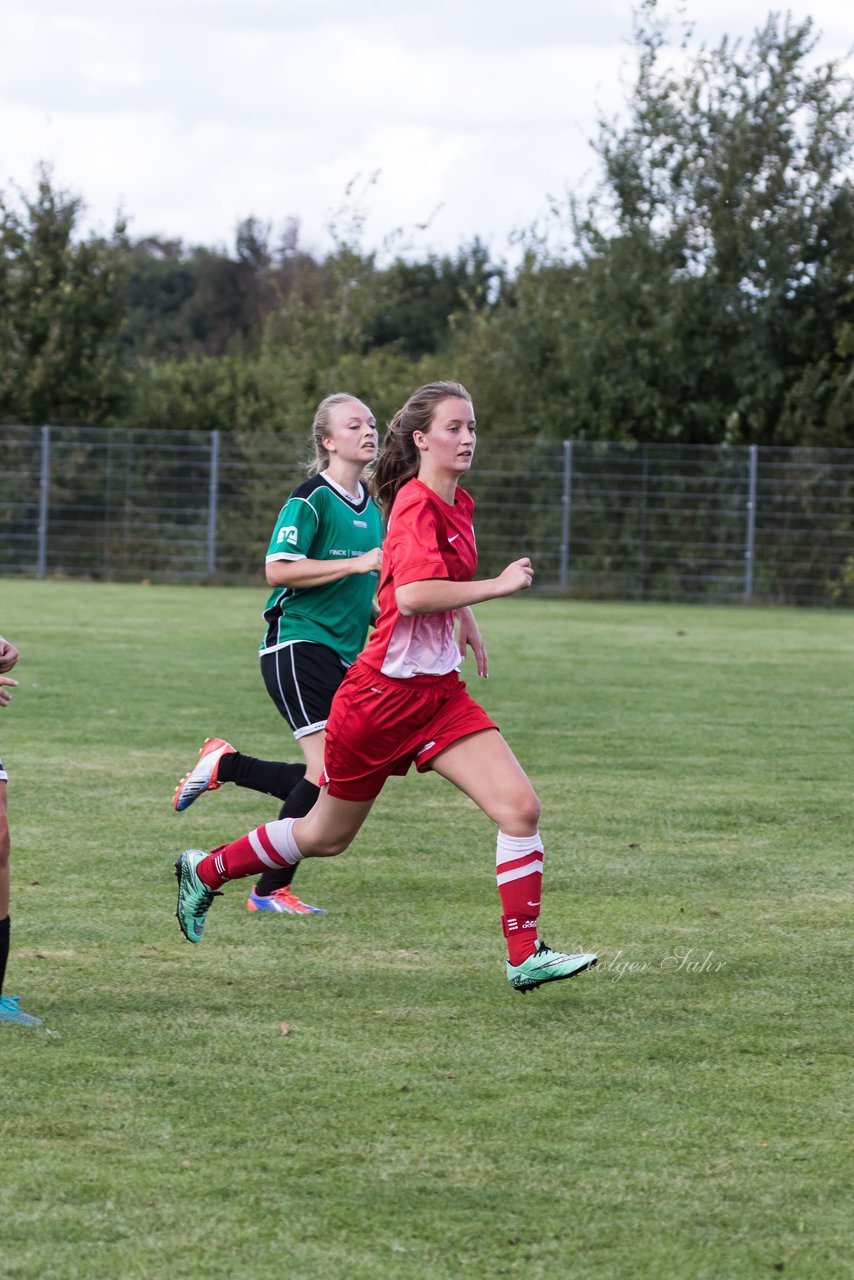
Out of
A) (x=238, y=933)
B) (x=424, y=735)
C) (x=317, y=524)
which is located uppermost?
(x=317, y=524)

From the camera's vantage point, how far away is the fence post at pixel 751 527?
27344 mm

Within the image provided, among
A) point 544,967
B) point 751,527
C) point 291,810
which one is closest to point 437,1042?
point 544,967

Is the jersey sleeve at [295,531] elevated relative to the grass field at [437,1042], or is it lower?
elevated

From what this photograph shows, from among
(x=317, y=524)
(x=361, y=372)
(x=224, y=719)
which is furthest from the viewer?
(x=361, y=372)

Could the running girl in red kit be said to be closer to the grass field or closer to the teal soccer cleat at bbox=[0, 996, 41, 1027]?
the grass field

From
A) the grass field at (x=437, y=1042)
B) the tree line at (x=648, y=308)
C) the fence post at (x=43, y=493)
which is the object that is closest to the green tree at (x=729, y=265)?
the tree line at (x=648, y=308)

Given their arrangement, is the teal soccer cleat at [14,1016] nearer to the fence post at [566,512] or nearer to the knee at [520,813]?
the knee at [520,813]

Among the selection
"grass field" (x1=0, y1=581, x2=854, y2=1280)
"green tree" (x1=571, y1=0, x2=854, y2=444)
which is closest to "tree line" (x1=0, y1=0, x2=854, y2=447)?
"green tree" (x1=571, y1=0, x2=854, y2=444)

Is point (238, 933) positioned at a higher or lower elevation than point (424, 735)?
lower

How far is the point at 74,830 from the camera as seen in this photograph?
25.7ft

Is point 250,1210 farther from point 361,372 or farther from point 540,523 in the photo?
point 361,372

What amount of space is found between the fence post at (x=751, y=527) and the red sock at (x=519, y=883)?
2268 centimetres

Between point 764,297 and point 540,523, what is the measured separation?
5791 mm

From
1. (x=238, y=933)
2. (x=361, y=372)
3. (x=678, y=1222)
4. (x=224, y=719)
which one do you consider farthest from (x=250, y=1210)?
(x=361, y=372)
